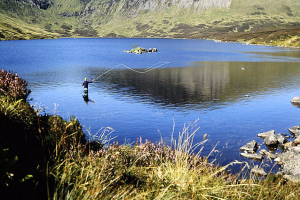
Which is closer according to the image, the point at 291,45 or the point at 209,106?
the point at 209,106

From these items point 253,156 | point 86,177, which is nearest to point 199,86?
point 253,156

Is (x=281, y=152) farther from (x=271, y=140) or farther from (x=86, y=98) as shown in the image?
(x=86, y=98)

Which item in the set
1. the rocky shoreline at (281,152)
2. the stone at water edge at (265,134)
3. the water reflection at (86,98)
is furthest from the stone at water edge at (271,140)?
the water reflection at (86,98)

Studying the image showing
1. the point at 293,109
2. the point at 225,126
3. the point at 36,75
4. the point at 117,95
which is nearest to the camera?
the point at 225,126

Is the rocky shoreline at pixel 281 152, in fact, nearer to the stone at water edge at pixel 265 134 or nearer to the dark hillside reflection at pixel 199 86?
the stone at water edge at pixel 265 134

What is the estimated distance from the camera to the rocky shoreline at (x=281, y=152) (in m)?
13.1

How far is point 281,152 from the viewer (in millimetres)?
16594

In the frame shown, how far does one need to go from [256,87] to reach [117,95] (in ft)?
72.3

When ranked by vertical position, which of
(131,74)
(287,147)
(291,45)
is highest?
(291,45)

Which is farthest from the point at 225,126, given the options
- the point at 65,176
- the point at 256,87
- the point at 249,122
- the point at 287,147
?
the point at 256,87

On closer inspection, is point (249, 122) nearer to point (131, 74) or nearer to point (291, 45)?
point (131, 74)

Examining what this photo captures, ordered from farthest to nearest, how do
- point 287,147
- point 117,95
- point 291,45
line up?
point 291,45 → point 117,95 → point 287,147

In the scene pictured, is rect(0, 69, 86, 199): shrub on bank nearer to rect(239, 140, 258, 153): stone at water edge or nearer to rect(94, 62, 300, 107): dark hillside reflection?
rect(239, 140, 258, 153): stone at water edge

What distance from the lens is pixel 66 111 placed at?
82.2 feet
